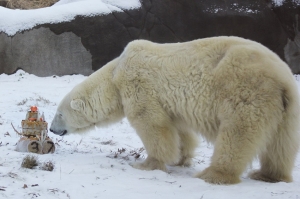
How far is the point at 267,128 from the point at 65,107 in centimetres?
264

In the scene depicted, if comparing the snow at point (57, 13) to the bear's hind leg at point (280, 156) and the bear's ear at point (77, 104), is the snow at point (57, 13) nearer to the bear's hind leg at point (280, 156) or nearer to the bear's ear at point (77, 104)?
the bear's ear at point (77, 104)

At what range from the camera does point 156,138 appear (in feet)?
15.9

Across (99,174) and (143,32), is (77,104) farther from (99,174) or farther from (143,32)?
(143,32)

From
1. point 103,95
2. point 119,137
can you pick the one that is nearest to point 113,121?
point 103,95

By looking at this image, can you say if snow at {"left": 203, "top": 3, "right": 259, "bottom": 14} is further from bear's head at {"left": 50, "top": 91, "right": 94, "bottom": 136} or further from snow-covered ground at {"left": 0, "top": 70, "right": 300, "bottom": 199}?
bear's head at {"left": 50, "top": 91, "right": 94, "bottom": 136}

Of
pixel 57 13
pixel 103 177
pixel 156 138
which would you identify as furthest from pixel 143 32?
pixel 103 177

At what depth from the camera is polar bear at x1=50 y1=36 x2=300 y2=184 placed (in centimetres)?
422

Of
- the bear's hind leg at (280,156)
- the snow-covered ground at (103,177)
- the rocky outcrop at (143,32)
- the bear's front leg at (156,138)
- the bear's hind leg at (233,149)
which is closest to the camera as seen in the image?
the snow-covered ground at (103,177)

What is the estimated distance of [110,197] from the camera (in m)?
3.41

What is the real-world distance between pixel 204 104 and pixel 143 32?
279 inches

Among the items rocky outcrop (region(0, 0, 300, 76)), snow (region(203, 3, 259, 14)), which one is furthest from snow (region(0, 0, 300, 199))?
snow (region(203, 3, 259, 14))

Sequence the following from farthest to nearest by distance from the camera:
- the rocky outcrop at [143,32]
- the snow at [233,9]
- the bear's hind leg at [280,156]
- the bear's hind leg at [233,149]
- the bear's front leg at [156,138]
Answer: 1. the snow at [233,9]
2. the rocky outcrop at [143,32]
3. the bear's front leg at [156,138]
4. the bear's hind leg at [280,156]
5. the bear's hind leg at [233,149]

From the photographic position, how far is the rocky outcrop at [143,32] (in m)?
10.7

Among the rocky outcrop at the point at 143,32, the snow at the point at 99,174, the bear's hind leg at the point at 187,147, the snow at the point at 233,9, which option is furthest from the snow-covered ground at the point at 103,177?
the snow at the point at 233,9
